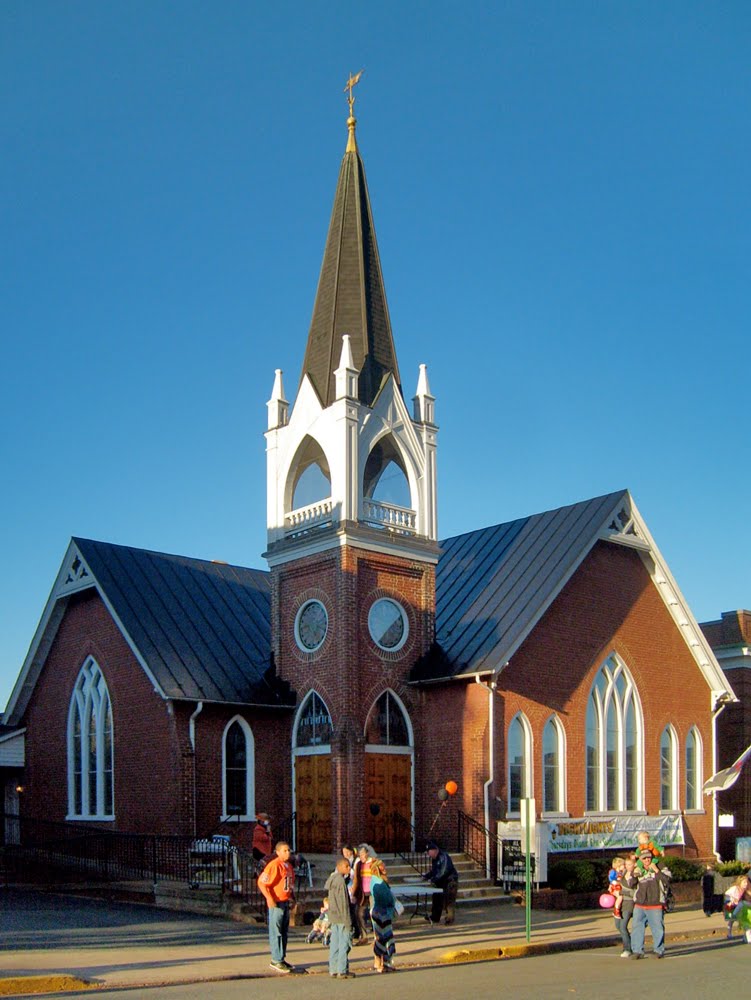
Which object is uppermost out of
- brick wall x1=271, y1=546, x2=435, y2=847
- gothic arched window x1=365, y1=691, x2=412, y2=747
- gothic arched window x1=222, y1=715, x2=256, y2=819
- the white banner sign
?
brick wall x1=271, y1=546, x2=435, y2=847

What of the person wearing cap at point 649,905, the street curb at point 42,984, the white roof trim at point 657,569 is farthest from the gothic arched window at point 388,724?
the street curb at point 42,984

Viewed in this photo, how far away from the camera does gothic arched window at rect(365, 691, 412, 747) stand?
2777 centimetres

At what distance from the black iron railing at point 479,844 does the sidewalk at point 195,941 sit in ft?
4.58

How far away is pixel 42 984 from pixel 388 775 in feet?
46.5

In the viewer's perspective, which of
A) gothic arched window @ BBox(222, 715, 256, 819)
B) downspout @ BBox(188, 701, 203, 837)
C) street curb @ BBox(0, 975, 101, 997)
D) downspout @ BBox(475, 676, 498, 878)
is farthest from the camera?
gothic arched window @ BBox(222, 715, 256, 819)

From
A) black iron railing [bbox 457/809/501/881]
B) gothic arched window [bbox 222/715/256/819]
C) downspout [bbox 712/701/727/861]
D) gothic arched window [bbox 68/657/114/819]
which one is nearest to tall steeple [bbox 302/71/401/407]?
gothic arched window [bbox 222/715/256/819]

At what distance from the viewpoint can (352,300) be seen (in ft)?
102

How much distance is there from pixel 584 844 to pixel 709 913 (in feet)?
15.9

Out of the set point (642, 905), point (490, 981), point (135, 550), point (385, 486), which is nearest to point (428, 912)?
point (642, 905)

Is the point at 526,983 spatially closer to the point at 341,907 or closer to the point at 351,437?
the point at 341,907

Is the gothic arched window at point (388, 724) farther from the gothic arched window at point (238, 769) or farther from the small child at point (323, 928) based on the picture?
the small child at point (323, 928)

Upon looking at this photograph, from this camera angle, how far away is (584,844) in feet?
93.6

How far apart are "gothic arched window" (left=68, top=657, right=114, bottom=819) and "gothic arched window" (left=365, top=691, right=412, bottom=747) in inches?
264

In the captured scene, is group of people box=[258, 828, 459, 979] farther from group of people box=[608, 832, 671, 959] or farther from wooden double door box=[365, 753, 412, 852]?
wooden double door box=[365, 753, 412, 852]
